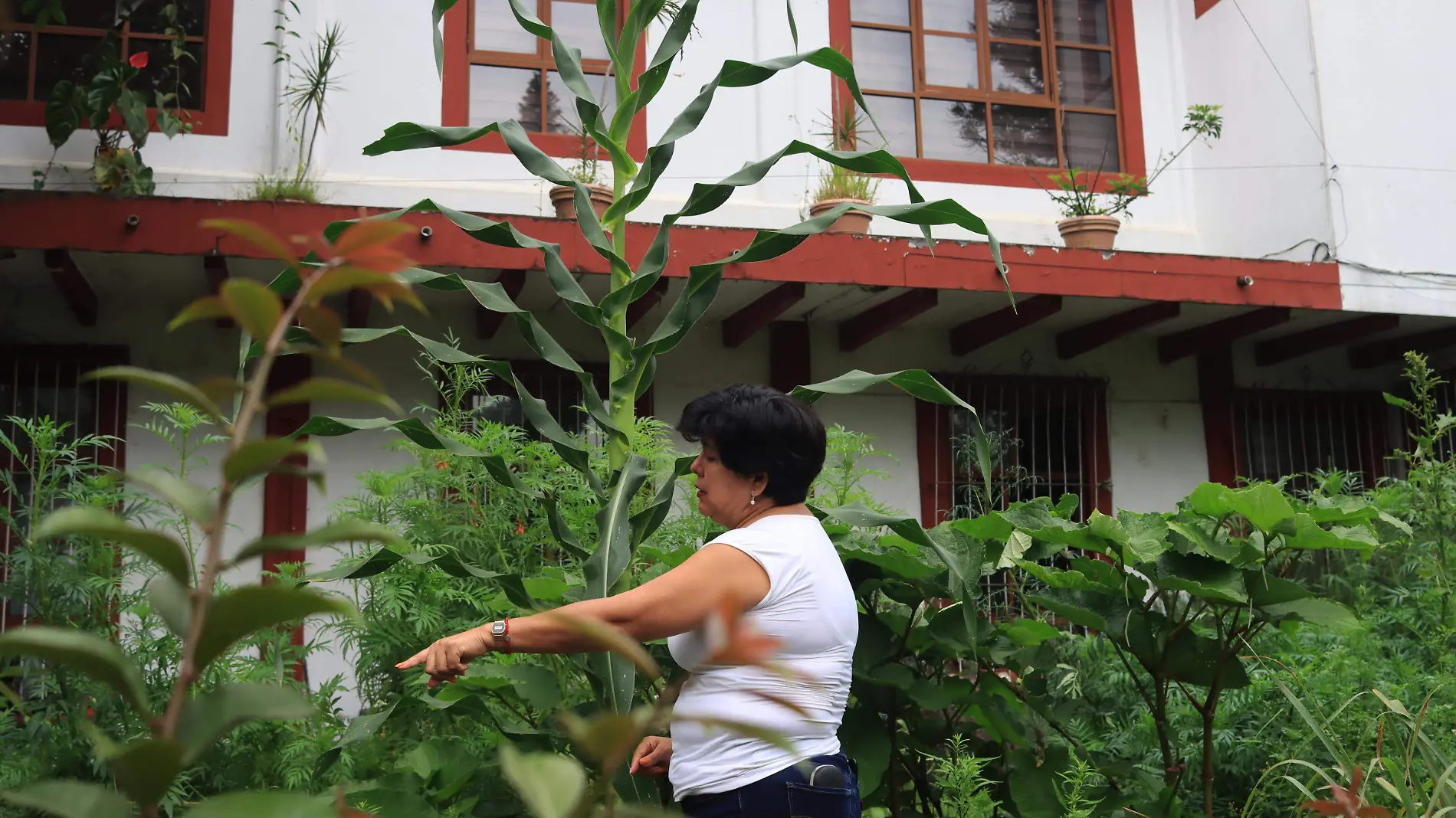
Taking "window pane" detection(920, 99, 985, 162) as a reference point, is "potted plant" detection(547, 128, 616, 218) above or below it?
below

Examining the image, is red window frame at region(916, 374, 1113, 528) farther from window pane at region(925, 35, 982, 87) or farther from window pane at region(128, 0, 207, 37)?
window pane at region(128, 0, 207, 37)

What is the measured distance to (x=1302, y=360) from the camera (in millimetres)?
7676

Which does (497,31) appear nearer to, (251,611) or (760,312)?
(760,312)

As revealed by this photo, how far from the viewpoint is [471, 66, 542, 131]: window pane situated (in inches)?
262

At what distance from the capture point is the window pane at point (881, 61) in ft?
23.9

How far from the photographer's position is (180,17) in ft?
20.8

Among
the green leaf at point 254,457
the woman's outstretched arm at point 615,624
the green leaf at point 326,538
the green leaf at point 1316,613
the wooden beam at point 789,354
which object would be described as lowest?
the green leaf at point 1316,613

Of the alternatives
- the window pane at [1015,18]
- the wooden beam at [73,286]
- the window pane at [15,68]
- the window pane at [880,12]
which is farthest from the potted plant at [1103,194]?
the window pane at [15,68]

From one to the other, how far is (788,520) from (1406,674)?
2.29 m

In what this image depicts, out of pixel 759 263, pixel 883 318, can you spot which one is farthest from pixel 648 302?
pixel 883 318

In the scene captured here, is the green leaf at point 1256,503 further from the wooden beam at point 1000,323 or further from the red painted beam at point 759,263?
the wooden beam at point 1000,323

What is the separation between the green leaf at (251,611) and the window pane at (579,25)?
6.67 meters

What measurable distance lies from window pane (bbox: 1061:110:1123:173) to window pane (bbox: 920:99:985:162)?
1.96 ft

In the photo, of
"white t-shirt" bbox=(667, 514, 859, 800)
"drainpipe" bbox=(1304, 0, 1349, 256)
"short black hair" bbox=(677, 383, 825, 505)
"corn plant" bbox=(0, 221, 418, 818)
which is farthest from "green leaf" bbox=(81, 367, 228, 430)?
"drainpipe" bbox=(1304, 0, 1349, 256)
